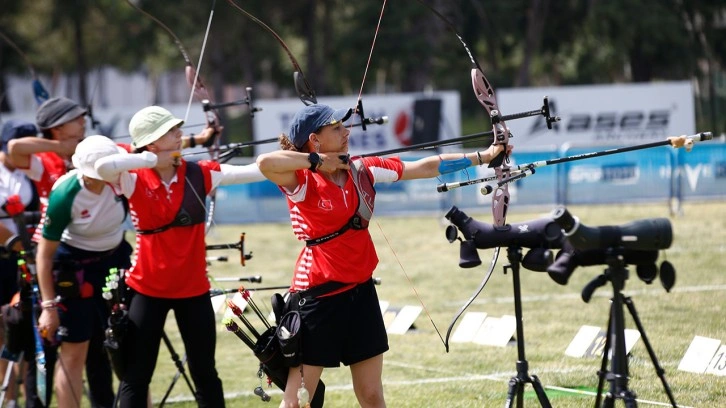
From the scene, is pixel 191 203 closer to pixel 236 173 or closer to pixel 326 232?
pixel 236 173

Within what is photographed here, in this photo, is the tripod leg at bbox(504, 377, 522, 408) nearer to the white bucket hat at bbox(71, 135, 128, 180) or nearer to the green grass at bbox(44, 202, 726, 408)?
the green grass at bbox(44, 202, 726, 408)

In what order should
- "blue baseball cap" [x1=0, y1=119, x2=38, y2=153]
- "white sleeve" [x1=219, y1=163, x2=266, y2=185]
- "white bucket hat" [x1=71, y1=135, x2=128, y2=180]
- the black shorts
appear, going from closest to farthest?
the black shorts
"white bucket hat" [x1=71, y1=135, x2=128, y2=180]
"white sleeve" [x1=219, y1=163, x2=266, y2=185]
"blue baseball cap" [x1=0, y1=119, x2=38, y2=153]

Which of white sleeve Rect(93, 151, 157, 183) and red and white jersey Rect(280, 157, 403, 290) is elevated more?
white sleeve Rect(93, 151, 157, 183)

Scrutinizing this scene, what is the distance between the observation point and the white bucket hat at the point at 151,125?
18.0ft

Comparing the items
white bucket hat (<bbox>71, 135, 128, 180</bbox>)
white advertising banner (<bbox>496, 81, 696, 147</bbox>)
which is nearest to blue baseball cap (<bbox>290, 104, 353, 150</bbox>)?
white bucket hat (<bbox>71, 135, 128, 180</bbox>)

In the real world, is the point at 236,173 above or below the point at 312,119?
below

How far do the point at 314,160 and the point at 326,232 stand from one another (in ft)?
1.12

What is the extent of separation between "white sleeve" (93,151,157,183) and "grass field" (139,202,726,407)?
45.8 inches

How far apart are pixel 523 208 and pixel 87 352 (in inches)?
451

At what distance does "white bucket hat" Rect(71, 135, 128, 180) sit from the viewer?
548 centimetres

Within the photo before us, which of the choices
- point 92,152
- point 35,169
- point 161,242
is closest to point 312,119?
point 161,242

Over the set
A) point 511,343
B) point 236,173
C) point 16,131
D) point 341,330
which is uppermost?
point 16,131

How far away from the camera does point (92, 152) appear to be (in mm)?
5484

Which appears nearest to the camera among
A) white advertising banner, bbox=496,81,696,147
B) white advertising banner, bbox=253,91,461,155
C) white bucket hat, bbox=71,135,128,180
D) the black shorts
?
the black shorts
